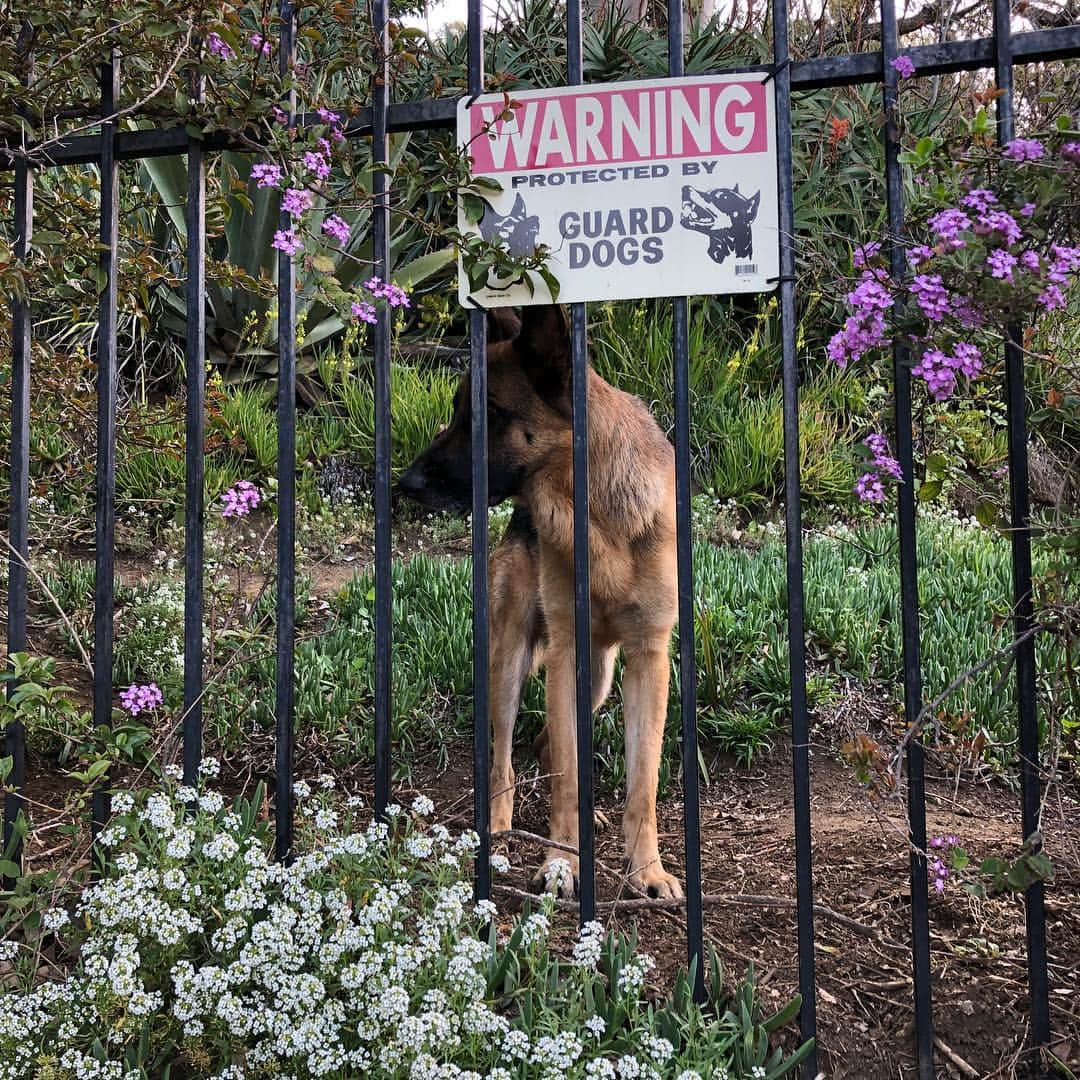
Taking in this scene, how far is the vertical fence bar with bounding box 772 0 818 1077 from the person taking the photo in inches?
93.7

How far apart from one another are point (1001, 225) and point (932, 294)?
0.17 metres

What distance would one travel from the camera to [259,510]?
6289 millimetres

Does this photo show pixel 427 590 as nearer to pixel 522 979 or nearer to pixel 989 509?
pixel 522 979

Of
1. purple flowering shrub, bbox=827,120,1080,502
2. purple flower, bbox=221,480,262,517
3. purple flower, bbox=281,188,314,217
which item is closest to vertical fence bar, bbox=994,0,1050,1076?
purple flowering shrub, bbox=827,120,1080,502

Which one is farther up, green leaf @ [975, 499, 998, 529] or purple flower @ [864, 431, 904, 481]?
purple flower @ [864, 431, 904, 481]

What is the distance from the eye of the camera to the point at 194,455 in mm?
2750

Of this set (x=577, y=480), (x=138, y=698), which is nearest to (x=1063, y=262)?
(x=577, y=480)

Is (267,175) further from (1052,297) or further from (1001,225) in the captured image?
(1052,297)

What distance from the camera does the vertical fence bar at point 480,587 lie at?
8.43 ft

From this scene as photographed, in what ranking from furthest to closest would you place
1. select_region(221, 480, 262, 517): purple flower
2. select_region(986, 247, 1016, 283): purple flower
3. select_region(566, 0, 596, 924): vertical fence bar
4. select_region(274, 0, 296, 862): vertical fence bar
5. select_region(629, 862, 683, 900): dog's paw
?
select_region(629, 862, 683, 900): dog's paw
select_region(221, 480, 262, 517): purple flower
select_region(274, 0, 296, 862): vertical fence bar
select_region(566, 0, 596, 924): vertical fence bar
select_region(986, 247, 1016, 283): purple flower

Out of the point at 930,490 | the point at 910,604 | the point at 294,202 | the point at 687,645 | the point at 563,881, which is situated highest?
the point at 294,202

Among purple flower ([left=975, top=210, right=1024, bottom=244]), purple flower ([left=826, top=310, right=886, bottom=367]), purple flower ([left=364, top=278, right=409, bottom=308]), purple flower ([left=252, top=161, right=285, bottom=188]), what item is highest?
purple flower ([left=252, top=161, right=285, bottom=188])

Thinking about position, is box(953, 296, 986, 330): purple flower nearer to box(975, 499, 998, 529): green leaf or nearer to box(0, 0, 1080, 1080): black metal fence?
box(0, 0, 1080, 1080): black metal fence

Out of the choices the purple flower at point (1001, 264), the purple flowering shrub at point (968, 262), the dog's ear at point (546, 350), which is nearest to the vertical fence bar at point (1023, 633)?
the purple flowering shrub at point (968, 262)
